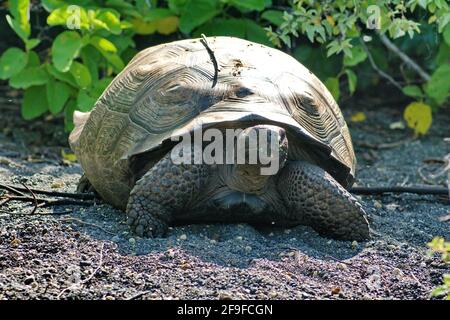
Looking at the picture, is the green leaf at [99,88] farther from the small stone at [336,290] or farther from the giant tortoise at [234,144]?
the small stone at [336,290]

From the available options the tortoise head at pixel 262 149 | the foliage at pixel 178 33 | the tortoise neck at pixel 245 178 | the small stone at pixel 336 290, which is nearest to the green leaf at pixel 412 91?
the foliage at pixel 178 33

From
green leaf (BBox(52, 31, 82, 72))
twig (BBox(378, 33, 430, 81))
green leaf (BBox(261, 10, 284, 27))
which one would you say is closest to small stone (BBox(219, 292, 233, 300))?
green leaf (BBox(52, 31, 82, 72))

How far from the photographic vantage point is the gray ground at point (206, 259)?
3.83m

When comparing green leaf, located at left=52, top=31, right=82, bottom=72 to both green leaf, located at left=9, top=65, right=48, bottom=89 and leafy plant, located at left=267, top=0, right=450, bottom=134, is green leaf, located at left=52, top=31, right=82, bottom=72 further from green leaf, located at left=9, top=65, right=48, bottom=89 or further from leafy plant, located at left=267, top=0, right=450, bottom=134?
leafy plant, located at left=267, top=0, right=450, bottom=134

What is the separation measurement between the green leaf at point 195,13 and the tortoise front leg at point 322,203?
2.62 meters

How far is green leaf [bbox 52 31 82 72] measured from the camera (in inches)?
258

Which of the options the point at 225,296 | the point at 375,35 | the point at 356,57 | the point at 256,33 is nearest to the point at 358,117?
the point at 375,35

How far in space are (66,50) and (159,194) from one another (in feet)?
7.78

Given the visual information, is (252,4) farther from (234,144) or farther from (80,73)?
(234,144)

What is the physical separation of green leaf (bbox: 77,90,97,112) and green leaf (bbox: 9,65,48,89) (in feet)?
1.31
